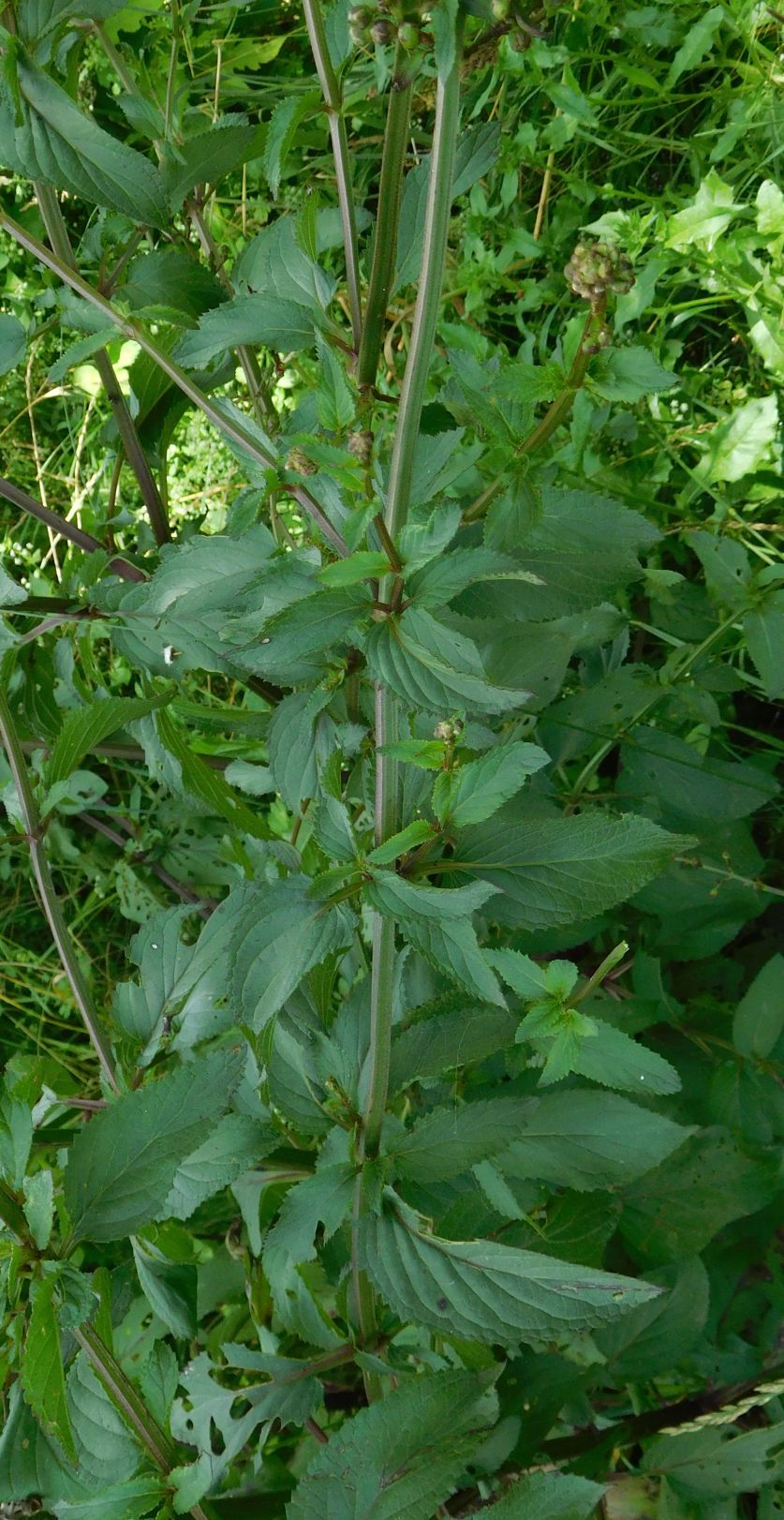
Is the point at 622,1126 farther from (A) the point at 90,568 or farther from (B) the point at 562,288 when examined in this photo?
(B) the point at 562,288

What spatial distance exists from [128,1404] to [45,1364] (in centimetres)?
16

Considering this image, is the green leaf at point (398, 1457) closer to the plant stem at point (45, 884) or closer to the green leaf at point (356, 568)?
the plant stem at point (45, 884)

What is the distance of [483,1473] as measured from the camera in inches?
42.9

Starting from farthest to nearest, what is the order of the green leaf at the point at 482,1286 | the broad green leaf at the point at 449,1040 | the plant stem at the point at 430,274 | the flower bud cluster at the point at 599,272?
the broad green leaf at the point at 449,1040 → the green leaf at the point at 482,1286 → the flower bud cluster at the point at 599,272 → the plant stem at the point at 430,274

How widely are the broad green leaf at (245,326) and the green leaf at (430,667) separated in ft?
0.92

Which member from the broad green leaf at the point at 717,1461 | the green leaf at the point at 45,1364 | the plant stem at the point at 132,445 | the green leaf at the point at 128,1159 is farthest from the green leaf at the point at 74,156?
the broad green leaf at the point at 717,1461

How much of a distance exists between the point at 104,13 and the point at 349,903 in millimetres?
635

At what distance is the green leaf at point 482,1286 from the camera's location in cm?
82

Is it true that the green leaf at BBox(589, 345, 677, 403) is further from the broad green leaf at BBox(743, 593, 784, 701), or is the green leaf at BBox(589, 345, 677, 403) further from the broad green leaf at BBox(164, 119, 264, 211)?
the broad green leaf at BBox(743, 593, 784, 701)

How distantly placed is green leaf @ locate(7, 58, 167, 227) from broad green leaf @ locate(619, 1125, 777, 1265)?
3.43ft

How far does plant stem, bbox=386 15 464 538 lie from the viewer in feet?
1.63

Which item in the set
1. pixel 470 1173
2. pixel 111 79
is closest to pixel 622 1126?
pixel 470 1173

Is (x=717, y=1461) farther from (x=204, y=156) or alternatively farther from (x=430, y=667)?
(x=204, y=156)

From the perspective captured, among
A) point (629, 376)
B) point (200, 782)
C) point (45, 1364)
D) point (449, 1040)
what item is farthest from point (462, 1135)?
point (629, 376)
